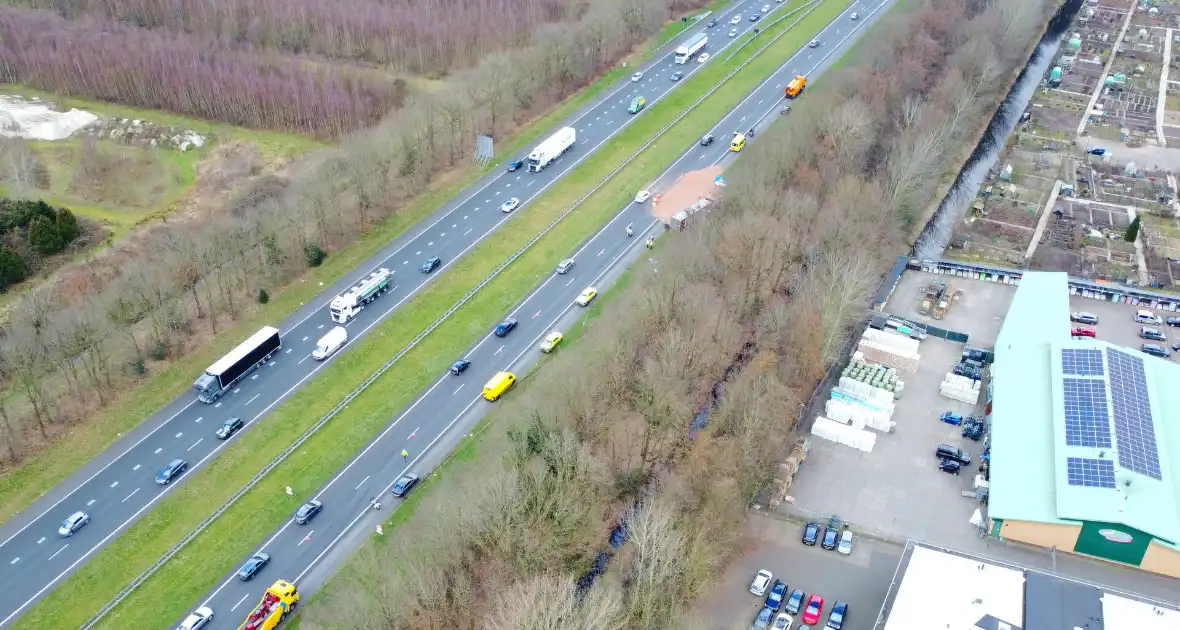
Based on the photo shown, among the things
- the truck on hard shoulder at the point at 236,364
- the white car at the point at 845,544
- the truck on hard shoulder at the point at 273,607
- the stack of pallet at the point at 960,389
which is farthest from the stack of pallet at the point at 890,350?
the truck on hard shoulder at the point at 236,364

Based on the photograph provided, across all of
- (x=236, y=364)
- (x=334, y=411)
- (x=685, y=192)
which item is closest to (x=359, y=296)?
(x=236, y=364)

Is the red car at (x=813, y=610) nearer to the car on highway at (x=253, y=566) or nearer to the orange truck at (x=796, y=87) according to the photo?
the car on highway at (x=253, y=566)

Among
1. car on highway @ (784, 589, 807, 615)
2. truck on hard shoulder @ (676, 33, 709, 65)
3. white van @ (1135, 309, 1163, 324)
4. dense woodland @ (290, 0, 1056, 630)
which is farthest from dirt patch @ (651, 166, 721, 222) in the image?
car on highway @ (784, 589, 807, 615)

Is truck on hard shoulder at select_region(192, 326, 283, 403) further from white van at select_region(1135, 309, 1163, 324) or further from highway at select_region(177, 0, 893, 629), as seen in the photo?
white van at select_region(1135, 309, 1163, 324)

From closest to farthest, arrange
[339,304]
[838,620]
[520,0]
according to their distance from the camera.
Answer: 1. [838,620]
2. [339,304]
3. [520,0]

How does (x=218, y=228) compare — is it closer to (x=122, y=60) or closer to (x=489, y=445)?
(x=489, y=445)

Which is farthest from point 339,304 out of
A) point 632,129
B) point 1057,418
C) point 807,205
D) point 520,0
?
point 520,0
